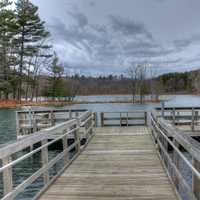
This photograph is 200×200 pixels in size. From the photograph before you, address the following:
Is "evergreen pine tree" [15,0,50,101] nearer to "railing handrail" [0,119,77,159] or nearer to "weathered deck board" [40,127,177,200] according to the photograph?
"weathered deck board" [40,127,177,200]

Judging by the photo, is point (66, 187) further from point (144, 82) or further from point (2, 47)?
point (144, 82)

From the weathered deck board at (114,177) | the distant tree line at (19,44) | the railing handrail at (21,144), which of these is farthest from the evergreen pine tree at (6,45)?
the railing handrail at (21,144)

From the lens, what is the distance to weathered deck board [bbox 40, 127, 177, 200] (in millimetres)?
3637

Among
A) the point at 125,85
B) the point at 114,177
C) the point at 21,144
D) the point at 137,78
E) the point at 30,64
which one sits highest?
the point at 30,64

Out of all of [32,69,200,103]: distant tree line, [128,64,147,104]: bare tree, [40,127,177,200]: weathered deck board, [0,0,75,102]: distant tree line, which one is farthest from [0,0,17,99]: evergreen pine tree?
[40,127,177,200]: weathered deck board

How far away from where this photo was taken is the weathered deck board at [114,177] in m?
3.64

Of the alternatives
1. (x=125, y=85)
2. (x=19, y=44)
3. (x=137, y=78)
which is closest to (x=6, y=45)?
(x=19, y=44)

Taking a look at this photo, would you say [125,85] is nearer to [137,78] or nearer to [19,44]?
[137,78]

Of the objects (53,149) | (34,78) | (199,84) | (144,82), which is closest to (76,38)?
(34,78)

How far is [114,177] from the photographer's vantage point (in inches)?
175

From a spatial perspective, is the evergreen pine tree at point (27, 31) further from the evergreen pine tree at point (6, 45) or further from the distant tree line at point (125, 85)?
the distant tree line at point (125, 85)

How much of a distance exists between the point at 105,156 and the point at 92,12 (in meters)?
14.1

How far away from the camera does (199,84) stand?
69.6 meters

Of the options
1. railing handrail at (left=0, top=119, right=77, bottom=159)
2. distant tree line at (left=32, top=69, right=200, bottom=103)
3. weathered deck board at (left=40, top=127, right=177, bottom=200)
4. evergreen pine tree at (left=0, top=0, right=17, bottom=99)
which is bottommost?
weathered deck board at (left=40, top=127, right=177, bottom=200)
